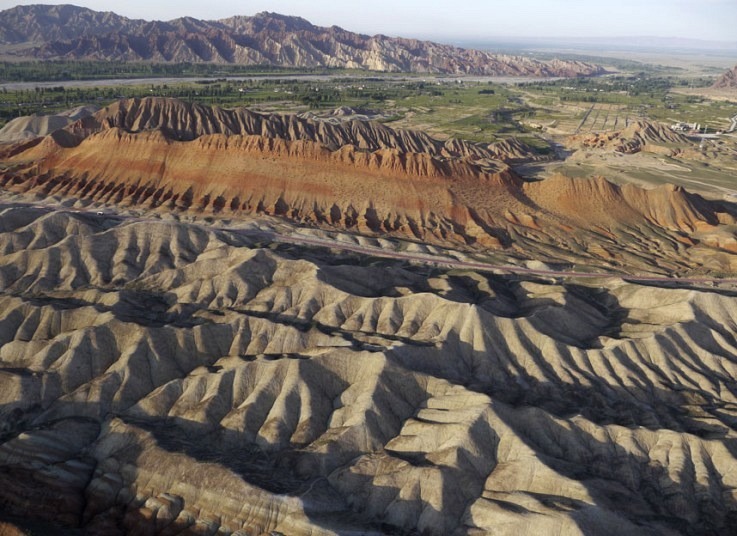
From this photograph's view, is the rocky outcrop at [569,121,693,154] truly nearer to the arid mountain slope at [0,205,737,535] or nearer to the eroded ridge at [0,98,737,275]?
the eroded ridge at [0,98,737,275]

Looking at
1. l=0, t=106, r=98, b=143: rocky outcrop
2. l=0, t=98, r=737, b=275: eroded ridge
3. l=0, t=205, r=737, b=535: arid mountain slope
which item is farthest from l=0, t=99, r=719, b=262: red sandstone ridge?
l=0, t=106, r=98, b=143: rocky outcrop

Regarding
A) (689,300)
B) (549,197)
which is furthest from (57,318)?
(549,197)

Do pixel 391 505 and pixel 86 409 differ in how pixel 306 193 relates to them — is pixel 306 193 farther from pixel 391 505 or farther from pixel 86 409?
pixel 391 505

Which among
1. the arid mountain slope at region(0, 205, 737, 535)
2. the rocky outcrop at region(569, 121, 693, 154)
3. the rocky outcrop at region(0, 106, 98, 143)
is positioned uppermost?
the rocky outcrop at region(569, 121, 693, 154)

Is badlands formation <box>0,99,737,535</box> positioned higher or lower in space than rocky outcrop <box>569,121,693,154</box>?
lower

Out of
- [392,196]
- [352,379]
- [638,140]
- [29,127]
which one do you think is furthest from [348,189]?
[638,140]

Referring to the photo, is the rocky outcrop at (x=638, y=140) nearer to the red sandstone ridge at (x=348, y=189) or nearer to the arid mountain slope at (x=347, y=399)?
the red sandstone ridge at (x=348, y=189)
